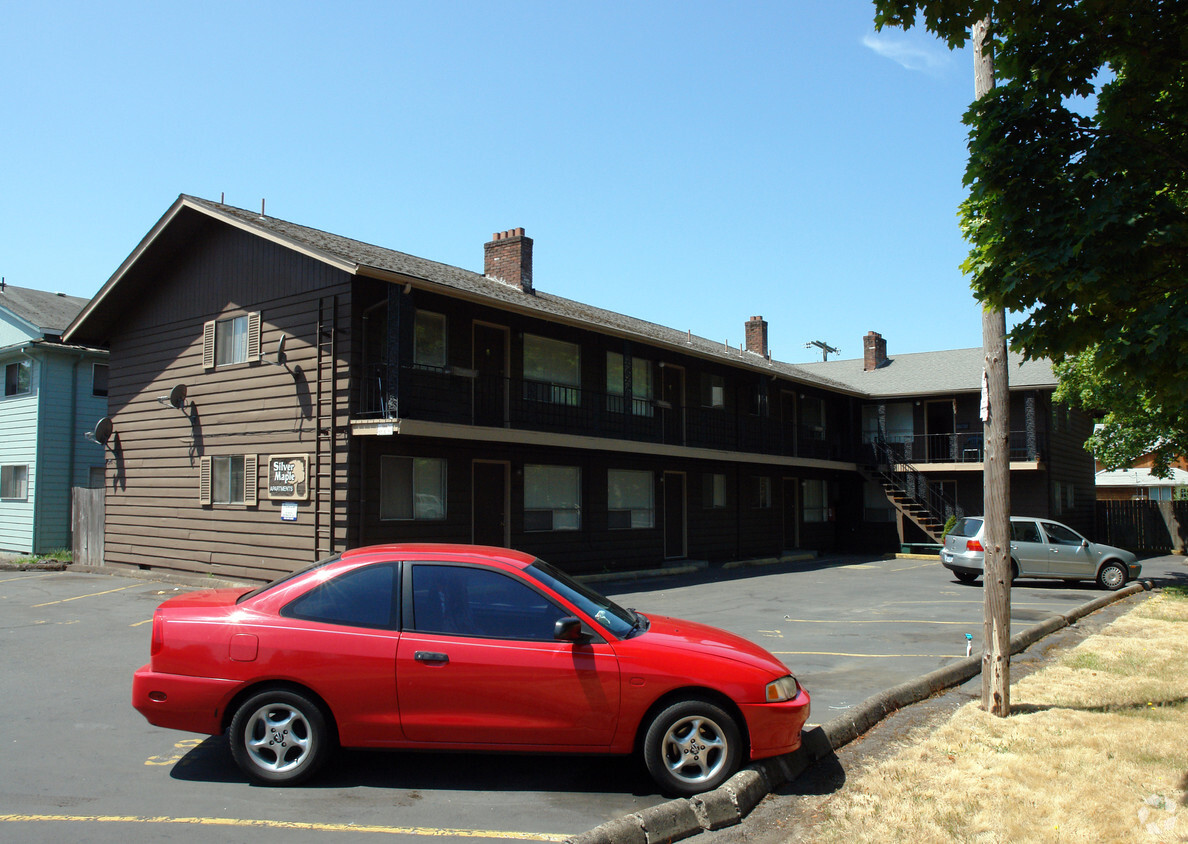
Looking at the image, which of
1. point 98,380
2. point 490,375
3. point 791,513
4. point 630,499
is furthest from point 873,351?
point 98,380

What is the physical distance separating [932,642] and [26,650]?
10881 millimetres

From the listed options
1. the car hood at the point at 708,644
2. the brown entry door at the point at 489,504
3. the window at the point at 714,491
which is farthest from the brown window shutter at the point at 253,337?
the car hood at the point at 708,644

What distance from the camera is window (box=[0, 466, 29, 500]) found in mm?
23172

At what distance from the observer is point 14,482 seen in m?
23.6

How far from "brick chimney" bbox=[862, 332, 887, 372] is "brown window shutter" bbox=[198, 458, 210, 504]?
84.9ft

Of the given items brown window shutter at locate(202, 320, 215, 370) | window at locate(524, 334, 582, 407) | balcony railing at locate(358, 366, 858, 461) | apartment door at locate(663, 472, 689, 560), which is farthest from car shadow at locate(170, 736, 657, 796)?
apartment door at locate(663, 472, 689, 560)

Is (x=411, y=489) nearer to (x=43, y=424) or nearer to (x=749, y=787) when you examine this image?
(x=749, y=787)

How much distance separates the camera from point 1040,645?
10664mm

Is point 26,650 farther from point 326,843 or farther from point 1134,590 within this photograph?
Answer: point 1134,590

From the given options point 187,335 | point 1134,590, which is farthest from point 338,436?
point 1134,590

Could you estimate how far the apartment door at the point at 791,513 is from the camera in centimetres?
2844

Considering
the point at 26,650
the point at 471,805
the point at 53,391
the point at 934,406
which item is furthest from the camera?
the point at 934,406

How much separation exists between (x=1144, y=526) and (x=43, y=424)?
3492 cm

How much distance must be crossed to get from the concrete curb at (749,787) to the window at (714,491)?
15.8 m
